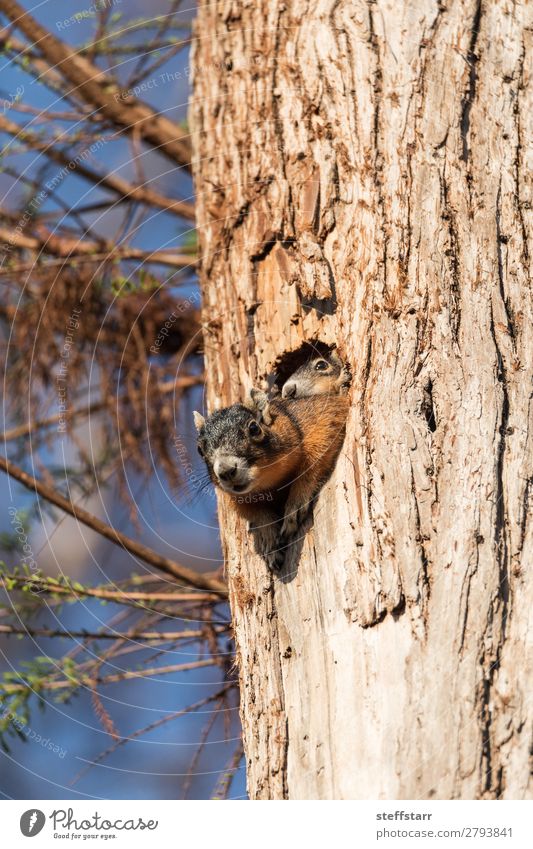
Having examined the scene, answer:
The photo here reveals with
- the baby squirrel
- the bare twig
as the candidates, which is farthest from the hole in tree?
the bare twig

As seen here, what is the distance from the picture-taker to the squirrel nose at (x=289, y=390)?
495cm

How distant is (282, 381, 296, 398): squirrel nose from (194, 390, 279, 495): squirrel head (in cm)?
23

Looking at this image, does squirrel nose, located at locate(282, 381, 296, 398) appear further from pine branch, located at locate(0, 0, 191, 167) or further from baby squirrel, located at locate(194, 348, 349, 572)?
pine branch, located at locate(0, 0, 191, 167)

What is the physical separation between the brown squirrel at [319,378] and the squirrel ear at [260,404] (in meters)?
0.21

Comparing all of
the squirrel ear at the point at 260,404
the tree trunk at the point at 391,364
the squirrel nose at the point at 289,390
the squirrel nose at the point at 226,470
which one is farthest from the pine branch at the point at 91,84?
the squirrel nose at the point at 226,470

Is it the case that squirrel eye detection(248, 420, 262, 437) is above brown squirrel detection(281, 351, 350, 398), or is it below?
below

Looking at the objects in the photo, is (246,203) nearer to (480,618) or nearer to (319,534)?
(319,534)

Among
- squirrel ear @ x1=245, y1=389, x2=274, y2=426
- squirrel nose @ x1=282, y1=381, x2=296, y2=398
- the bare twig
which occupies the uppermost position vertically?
squirrel nose @ x1=282, y1=381, x2=296, y2=398

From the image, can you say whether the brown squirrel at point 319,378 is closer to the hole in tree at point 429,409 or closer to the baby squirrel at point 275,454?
the baby squirrel at point 275,454

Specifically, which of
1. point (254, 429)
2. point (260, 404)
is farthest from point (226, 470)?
point (260, 404)

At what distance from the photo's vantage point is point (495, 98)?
185 inches

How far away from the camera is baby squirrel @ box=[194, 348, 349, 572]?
4.44 metres

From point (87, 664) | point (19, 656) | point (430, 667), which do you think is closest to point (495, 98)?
point (430, 667)
